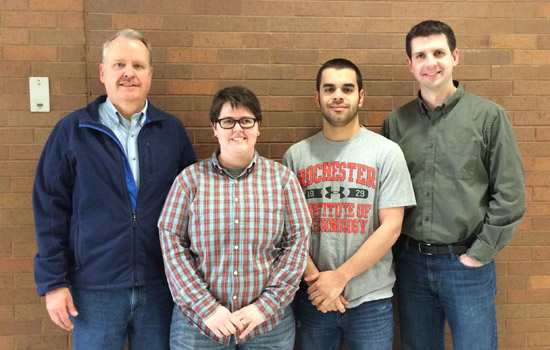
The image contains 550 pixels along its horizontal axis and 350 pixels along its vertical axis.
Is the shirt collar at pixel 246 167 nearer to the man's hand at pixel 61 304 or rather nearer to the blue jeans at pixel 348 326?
the blue jeans at pixel 348 326

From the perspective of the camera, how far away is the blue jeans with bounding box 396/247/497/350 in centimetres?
202

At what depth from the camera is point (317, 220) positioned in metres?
2.02

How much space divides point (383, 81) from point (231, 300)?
1.59m

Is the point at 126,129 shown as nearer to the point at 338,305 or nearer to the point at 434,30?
the point at 338,305

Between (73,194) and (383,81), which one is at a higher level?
(383,81)

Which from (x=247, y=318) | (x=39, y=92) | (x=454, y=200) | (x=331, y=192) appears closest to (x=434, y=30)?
(x=454, y=200)

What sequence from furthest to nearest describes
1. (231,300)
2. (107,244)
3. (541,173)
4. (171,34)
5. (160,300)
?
(541,173) → (171,34) → (160,300) → (107,244) → (231,300)

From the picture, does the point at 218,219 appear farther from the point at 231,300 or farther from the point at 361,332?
the point at 361,332

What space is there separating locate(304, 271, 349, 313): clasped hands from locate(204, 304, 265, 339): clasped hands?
13.2 inches

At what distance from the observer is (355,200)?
78.2 inches

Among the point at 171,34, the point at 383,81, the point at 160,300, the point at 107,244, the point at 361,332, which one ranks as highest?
the point at 171,34

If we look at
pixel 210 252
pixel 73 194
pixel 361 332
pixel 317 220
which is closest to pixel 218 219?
pixel 210 252

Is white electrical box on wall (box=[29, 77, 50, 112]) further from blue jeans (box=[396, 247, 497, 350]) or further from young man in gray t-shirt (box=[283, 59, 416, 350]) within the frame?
blue jeans (box=[396, 247, 497, 350])

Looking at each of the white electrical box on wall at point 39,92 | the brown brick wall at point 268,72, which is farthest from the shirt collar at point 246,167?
the white electrical box on wall at point 39,92
